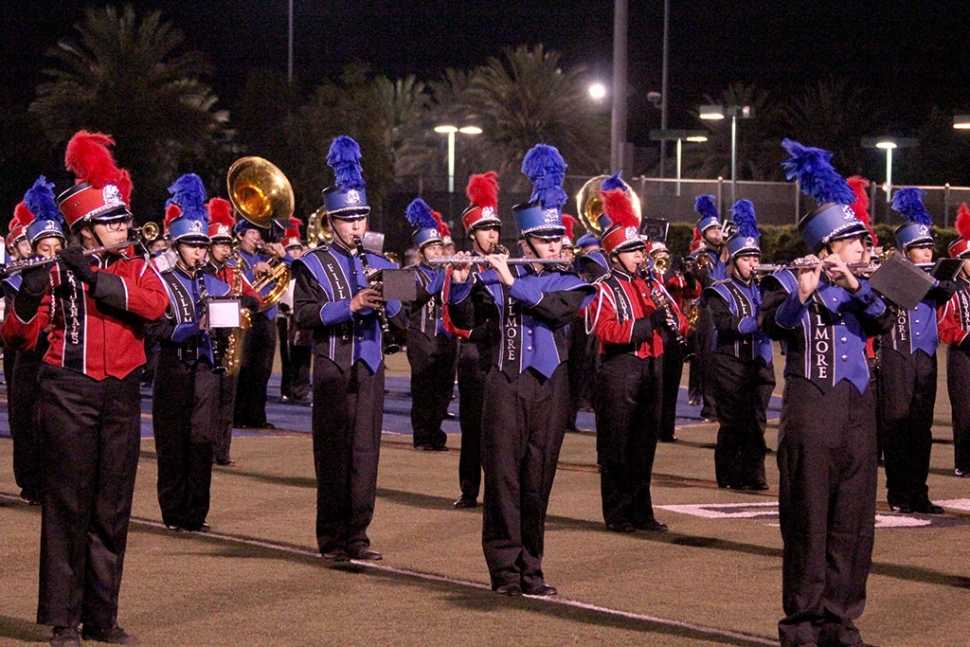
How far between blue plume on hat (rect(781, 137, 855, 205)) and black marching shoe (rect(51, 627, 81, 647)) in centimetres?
391

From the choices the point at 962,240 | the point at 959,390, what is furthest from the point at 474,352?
the point at 962,240

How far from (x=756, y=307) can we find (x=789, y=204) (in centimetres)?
2714

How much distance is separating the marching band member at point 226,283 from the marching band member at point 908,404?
4.83 m

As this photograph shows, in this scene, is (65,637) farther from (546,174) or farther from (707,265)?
(707,265)

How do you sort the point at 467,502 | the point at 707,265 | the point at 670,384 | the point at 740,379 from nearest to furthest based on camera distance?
1. the point at 467,502
2. the point at 740,379
3. the point at 670,384
4. the point at 707,265

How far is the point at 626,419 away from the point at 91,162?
4579 mm

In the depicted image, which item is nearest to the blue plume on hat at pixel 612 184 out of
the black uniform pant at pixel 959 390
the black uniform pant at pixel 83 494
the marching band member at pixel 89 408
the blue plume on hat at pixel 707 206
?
the black uniform pant at pixel 959 390

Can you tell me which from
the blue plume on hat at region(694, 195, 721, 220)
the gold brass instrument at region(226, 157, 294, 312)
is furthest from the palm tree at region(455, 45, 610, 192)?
the blue plume on hat at region(694, 195, 721, 220)

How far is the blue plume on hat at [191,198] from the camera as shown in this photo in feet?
35.9

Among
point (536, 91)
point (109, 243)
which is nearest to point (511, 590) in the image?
point (109, 243)

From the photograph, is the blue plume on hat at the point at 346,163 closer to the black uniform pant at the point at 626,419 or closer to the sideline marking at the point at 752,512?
the black uniform pant at the point at 626,419

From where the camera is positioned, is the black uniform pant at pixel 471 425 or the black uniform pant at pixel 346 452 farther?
Answer: the black uniform pant at pixel 471 425

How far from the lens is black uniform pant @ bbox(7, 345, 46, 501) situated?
463 inches

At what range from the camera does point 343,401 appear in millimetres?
9578
